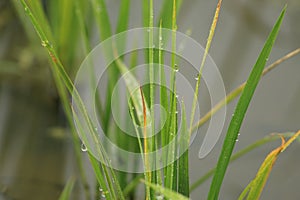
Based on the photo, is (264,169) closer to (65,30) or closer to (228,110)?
(228,110)

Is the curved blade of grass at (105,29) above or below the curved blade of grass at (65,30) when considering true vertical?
below

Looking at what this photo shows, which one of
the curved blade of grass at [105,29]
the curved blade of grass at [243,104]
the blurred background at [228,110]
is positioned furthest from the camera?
the blurred background at [228,110]


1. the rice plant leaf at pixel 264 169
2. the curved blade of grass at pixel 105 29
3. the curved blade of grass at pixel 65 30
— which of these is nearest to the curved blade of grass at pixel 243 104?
the rice plant leaf at pixel 264 169

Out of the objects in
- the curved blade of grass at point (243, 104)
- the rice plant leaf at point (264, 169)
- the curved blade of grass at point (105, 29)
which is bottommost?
the rice plant leaf at point (264, 169)

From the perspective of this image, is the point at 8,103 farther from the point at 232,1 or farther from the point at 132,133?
the point at 232,1

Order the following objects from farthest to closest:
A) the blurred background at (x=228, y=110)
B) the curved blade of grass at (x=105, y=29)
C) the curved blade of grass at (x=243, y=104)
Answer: the blurred background at (x=228, y=110) → the curved blade of grass at (x=105, y=29) → the curved blade of grass at (x=243, y=104)

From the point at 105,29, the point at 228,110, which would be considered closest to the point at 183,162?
the point at 105,29

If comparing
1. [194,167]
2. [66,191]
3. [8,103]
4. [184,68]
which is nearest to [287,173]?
[194,167]

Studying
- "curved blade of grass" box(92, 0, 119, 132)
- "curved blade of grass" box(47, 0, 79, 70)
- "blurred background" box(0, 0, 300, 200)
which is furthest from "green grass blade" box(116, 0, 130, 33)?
"blurred background" box(0, 0, 300, 200)

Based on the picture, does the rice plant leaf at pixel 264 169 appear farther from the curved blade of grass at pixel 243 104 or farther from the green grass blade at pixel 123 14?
the green grass blade at pixel 123 14
